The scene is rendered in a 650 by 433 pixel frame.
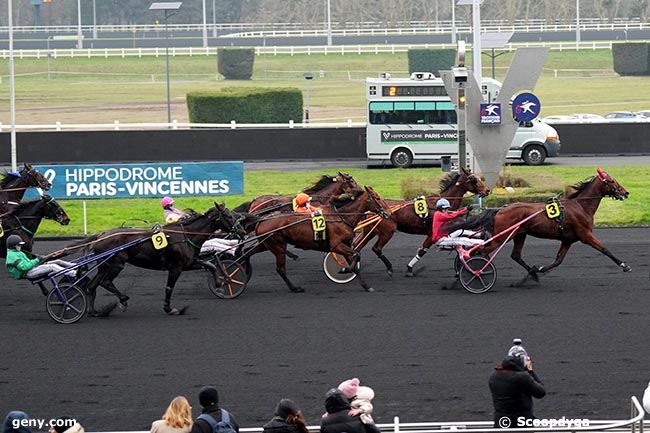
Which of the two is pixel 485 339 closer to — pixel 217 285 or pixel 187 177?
pixel 217 285

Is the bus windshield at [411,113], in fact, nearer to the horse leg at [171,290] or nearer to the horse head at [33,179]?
the horse head at [33,179]

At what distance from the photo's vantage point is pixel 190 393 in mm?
11273

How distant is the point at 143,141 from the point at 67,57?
112 feet

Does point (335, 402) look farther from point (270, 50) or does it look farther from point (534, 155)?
point (270, 50)

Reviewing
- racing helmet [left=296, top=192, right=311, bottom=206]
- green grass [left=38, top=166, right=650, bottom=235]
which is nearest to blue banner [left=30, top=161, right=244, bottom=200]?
green grass [left=38, top=166, right=650, bottom=235]

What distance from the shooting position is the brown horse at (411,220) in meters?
17.3

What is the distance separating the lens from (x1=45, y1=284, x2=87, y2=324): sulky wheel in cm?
1445

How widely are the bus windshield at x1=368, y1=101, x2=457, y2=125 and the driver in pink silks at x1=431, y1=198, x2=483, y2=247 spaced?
14.4 m

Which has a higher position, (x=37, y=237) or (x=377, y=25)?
(x=377, y=25)

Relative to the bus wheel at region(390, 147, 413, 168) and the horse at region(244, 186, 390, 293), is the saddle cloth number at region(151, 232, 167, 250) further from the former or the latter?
the bus wheel at region(390, 147, 413, 168)

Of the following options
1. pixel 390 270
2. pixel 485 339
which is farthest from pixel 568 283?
pixel 485 339

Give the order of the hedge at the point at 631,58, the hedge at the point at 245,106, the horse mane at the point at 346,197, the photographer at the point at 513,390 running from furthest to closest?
the hedge at the point at 631,58
the hedge at the point at 245,106
the horse mane at the point at 346,197
the photographer at the point at 513,390

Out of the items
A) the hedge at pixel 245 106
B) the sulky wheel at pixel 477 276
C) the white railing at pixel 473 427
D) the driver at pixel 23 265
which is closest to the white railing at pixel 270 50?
the hedge at pixel 245 106

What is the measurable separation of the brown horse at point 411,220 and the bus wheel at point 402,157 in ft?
44.8
